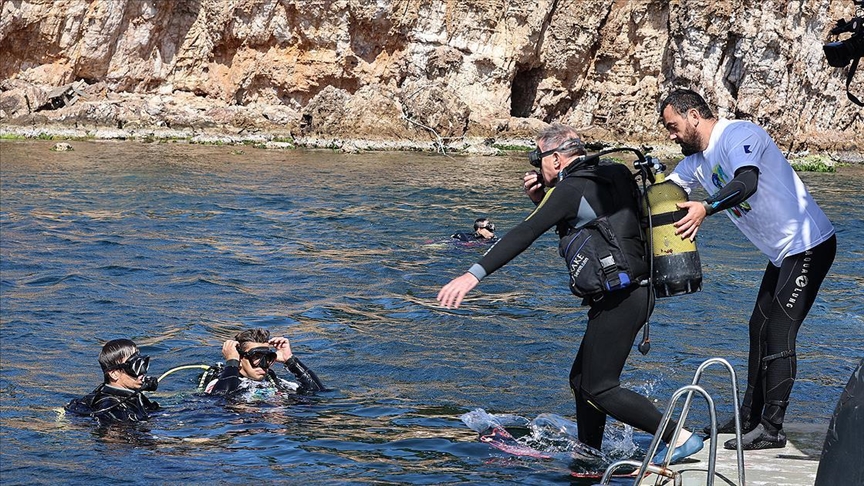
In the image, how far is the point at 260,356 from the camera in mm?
7406

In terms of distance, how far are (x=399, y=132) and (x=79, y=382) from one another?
98.8 ft

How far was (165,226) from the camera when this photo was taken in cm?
A: 1758

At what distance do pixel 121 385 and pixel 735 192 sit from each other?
4611 mm

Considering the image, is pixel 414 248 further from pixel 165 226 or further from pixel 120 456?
pixel 120 456

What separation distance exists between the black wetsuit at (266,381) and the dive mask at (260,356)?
0.10 meters

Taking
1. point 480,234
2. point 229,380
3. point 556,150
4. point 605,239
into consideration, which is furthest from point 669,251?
point 480,234

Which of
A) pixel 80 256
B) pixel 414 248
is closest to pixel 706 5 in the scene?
pixel 414 248

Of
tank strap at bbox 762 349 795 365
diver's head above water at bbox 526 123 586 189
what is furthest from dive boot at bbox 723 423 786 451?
diver's head above water at bbox 526 123 586 189

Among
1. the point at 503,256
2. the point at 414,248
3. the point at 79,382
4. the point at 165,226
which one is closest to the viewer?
the point at 503,256

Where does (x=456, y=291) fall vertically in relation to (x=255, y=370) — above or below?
above

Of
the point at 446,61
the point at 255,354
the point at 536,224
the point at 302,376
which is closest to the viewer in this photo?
the point at 536,224

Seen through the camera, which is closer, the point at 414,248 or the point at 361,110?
the point at 414,248

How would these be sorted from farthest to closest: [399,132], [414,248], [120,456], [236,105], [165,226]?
[236,105] → [399,132] → [165,226] → [414,248] → [120,456]

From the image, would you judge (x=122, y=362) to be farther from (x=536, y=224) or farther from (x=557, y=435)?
(x=536, y=224)
